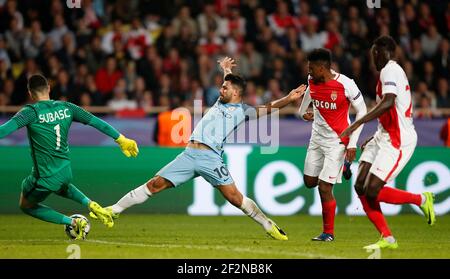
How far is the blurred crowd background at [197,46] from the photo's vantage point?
1858 centimetres

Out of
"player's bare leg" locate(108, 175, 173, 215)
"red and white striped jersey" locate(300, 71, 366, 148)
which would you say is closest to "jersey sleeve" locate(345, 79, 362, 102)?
"red and white striped jersey" locate(300, 71, 366, 148)

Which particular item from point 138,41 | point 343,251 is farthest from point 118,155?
point 343,251

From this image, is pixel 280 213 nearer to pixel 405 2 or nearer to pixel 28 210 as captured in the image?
pixel 28 210

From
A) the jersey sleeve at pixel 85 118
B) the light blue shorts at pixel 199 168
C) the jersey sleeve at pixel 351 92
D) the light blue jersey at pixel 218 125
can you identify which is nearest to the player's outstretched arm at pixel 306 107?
the jersey sleeve at pixel 351 92

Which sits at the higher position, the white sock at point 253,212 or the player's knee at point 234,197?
the player's knee at point 234,197

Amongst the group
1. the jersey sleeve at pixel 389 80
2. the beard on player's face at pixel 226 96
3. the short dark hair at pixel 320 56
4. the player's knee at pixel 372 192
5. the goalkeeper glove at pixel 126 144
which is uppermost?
the short dark hair at pixel 320 56

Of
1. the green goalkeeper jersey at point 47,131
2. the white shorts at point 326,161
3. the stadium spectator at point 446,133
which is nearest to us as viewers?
the green goalkeeper jersey at point 47,131

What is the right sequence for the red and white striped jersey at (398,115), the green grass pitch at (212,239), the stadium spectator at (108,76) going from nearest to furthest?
the green grass pitch at (212,239) < the red and white striped jersey at (398,115) < the stadium spectator at (108,76)

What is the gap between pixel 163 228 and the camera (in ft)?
43.9

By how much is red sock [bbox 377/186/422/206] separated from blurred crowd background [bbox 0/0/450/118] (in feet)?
22.7

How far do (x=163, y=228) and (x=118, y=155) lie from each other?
9.30 feet

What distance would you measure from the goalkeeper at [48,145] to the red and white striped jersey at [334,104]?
246cm

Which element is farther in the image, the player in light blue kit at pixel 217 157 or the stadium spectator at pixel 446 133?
the stadium spectator at pixel 446 133

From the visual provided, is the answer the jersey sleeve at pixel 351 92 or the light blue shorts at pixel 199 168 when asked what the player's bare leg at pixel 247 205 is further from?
the jersey sleeve at pixel 351 92
